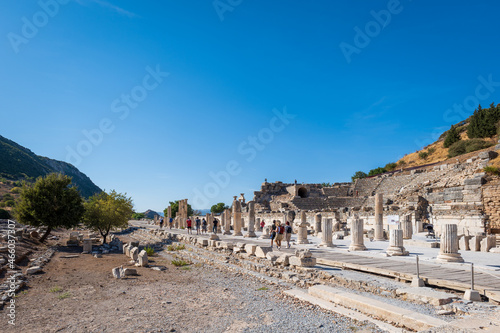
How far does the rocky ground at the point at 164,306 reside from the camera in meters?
6.29

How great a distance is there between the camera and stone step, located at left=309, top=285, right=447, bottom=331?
513 cm

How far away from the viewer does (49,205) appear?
22.4m

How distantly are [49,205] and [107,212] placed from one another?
3847mm

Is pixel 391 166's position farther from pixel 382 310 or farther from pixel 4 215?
pixel 4 215

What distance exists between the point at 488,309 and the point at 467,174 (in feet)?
73.3

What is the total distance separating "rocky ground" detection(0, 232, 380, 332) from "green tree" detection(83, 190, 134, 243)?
12.5 m

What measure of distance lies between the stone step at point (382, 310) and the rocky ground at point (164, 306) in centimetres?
39

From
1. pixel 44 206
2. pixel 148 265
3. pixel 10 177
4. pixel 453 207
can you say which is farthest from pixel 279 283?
pixel 10 177

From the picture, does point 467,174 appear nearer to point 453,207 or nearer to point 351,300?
point 453,207

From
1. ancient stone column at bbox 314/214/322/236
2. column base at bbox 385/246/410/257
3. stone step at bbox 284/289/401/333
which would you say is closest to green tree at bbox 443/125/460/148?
ancient stone column at bbox 314/214/322/236

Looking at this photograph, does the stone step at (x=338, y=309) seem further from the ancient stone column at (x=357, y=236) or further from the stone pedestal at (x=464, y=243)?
the stone pedestal at (x=464, y=243)

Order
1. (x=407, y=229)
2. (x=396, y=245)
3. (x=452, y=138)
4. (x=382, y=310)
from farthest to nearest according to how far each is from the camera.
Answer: (x=452, y=138), (x=407, y=229), (x=396, y=245), (x=382, y=310)

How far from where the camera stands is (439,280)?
23.7ft

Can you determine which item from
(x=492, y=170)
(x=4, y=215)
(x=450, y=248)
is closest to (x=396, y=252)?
(x=450, y=248)
